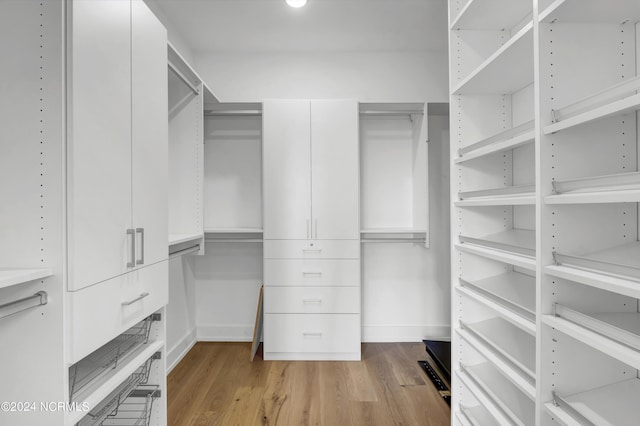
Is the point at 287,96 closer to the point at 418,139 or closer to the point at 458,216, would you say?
the point at 418,139

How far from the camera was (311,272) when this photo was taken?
2754 millimetres

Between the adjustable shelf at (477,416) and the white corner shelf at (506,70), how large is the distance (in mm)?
1532

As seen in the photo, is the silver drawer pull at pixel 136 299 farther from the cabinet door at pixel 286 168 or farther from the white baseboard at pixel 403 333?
the white baseboard at pixel 403 333

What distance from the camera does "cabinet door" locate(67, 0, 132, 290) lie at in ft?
3.31

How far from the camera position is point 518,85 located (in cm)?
162

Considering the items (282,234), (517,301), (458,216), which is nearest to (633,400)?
(517,301)

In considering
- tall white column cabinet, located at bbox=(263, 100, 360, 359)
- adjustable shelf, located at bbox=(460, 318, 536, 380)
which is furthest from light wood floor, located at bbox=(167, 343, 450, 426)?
adjustable shelf, located at bbox=(460, 318, 536, 380)

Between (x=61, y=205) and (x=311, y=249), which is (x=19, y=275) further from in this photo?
(x=311, y=249)

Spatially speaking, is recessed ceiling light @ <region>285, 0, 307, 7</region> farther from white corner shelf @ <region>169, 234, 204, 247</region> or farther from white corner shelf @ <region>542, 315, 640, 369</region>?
white corner shelf @ <region>542, 315, 640, 369</region>

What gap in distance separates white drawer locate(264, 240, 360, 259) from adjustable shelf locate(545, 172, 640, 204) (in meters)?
1.80

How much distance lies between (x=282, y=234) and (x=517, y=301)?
1.76 metres

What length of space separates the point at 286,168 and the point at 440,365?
188cm

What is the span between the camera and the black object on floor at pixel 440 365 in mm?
2307

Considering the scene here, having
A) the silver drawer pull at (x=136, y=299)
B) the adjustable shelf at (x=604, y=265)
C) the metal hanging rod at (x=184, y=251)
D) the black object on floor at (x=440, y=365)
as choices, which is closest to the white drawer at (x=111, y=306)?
the silver drawer pull at (x=136, y=299)
